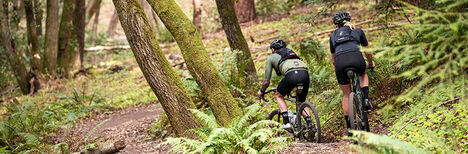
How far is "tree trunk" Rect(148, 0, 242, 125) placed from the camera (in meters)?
6.52

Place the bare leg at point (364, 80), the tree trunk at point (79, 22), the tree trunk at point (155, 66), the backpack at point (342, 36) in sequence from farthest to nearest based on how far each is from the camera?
the tree trunk at point (79, 22)
the tree trunk at point (155, 66)
the bare leg at point (364, 80)
the backpack at point (342, 36)

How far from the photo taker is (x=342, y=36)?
19.0ft

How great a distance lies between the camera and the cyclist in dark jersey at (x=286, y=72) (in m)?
6.46

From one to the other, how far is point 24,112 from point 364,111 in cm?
904

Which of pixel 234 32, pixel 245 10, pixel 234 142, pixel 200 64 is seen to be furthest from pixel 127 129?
pixel 245 10

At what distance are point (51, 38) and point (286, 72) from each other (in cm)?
1382

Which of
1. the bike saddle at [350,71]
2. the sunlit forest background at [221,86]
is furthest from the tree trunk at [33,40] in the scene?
the bike saddle at [350,71]

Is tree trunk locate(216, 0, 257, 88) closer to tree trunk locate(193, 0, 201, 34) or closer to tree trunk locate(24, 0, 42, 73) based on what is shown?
tree trunk locate(24, 0, 42, 73)

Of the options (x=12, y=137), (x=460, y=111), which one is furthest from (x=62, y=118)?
(x=460, y=111)

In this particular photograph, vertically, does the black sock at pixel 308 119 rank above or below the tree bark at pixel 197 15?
below

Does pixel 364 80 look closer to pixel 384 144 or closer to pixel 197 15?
pixel 384 144

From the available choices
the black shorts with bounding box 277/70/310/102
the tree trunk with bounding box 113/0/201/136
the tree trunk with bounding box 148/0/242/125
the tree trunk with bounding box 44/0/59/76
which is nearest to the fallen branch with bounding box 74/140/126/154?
the tree trunk with bounding box 113/0/201/136

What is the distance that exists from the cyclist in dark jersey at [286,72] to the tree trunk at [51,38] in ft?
43.6

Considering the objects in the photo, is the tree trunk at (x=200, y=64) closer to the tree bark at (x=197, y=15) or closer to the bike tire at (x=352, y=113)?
the bike tire at (x=352, y=113)
